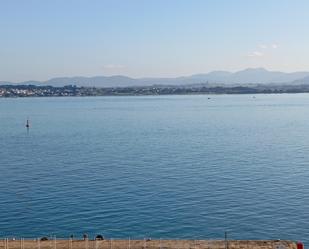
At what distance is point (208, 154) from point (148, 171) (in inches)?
606

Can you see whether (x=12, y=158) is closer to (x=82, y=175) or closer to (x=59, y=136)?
(x=82, y=175)

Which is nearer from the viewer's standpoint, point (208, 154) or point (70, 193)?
point (70, 193)

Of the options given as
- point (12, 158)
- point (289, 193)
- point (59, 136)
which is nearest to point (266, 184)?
point (289, 193)

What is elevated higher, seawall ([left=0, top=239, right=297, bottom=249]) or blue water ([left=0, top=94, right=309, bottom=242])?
seawall ([left=0, top=239, right=297, bottom=249])


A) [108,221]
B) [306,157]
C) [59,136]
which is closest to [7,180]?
[108,221]

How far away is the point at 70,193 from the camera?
1874 inches

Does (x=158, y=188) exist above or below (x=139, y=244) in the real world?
below

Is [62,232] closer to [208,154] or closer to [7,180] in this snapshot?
[7,180]

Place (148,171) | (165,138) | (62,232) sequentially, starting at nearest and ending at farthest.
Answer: (62,232), (148,171), (165,138)

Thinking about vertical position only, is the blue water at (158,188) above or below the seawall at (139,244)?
below

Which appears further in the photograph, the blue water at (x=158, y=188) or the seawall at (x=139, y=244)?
the blue water at (x=158, y=188)

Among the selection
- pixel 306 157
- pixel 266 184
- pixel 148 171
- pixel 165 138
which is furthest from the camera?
pixel 165 138

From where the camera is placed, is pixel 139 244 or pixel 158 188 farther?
pixel 158 188

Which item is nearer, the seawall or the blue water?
the seawall
